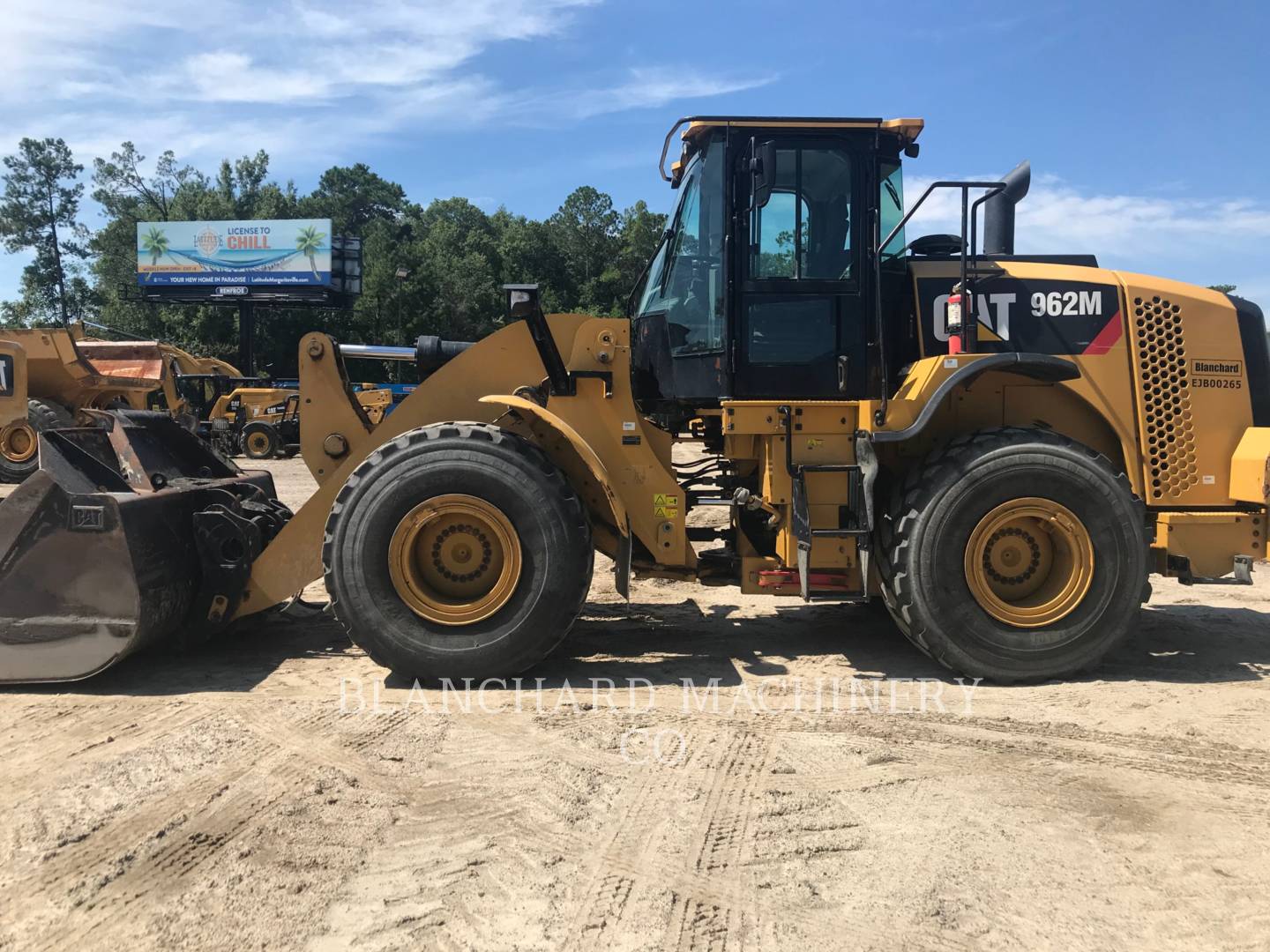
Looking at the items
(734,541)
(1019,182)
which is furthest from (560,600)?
(1019,182)

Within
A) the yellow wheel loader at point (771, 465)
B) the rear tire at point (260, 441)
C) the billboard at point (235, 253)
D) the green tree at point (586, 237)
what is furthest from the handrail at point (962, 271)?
the billboard at point (235, 253)

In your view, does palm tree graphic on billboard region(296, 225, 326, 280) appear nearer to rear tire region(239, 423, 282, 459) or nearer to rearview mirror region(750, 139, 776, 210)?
rear tire region(239, 423, 282, 459)

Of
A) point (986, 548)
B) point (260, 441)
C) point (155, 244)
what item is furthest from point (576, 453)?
point (155, 244)

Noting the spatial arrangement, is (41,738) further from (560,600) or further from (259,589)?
(560,600)

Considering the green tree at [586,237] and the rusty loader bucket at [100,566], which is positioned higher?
the green tree at [586,237]

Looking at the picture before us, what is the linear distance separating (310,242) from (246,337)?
484cm

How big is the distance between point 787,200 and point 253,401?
2050cm

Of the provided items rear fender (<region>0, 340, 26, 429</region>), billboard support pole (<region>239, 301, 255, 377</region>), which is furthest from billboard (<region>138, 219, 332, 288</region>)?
rear fender (<region>0, 340, 26, 429</region>)

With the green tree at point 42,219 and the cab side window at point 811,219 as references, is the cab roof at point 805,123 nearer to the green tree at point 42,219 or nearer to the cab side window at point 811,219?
the cab side window at point 811,219

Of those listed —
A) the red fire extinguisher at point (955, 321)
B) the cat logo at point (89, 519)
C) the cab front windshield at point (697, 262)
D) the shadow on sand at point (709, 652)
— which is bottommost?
the shadow on sand at point (709, 652)

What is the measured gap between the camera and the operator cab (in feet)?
15.0

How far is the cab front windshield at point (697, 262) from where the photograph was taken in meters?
4.66

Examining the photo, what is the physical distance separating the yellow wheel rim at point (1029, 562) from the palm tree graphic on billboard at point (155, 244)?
38784mm

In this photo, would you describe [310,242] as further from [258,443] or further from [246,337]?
[258,443]
